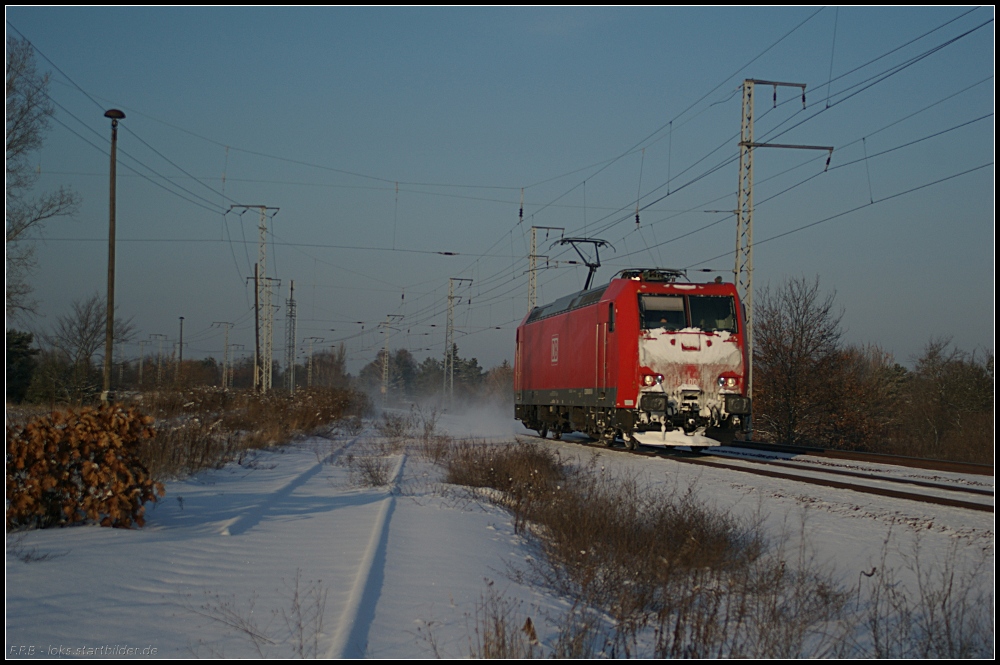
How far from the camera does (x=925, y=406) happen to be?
39250mm

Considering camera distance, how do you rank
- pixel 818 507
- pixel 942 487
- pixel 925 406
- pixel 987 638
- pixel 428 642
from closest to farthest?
pixel 428 642 → pixel 987 638 → pixel 818 507 → pixel 942 487 → pixel 925 406

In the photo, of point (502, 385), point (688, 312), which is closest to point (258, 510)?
point (688, 312)

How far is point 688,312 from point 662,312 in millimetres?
657

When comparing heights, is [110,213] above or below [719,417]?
above

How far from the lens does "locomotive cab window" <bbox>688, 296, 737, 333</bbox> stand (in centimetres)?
1844

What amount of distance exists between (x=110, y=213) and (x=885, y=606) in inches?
844

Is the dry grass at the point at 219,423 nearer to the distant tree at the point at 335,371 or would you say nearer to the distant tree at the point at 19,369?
the distant tree at the point at 19,369

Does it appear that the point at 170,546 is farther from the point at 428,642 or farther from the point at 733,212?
the point at 733,212

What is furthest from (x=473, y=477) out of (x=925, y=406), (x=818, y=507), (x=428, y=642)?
(x=925, y=406)

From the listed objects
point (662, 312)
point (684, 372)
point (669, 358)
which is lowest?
point (684, 372)

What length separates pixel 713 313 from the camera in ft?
61.2

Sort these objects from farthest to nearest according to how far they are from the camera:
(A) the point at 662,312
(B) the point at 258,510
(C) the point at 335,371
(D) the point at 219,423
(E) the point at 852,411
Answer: (C) the point at 335,371
(E) the point at 852,411
(A) the point at 662,312
(D) the point at 219,423
(B) the point at 258,510

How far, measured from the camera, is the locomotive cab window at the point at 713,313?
18438mm

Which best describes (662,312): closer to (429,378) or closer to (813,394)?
(813,394)
